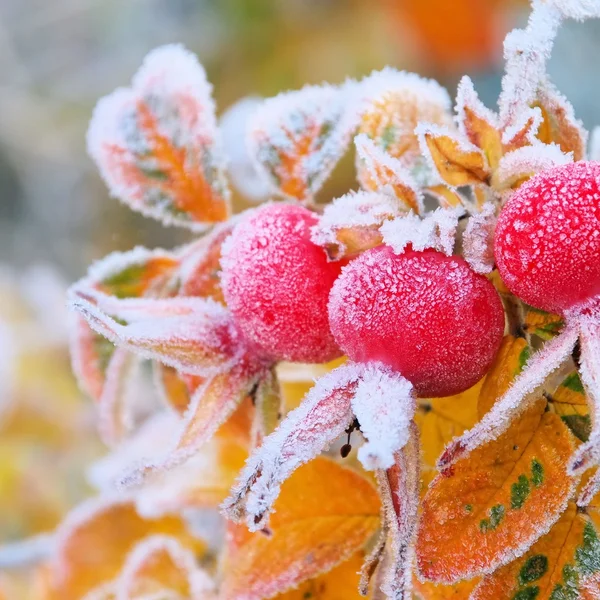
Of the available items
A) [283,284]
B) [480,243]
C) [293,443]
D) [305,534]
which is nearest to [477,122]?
[480,243]

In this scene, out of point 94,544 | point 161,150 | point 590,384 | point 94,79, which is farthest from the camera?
point 94,79

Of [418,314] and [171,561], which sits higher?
[418,314]

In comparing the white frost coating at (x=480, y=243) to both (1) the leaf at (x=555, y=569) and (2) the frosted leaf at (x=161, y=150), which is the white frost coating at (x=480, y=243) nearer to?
(1) the leaf at (x=555, y=569)

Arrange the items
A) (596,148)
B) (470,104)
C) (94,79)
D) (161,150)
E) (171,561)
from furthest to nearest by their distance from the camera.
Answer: (94,79)
(171,561)
(161,150)
(596,148)
(470,104)

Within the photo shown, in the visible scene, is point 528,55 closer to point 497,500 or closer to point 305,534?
point 497,500

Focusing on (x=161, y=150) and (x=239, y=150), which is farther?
(x=239, y=150)

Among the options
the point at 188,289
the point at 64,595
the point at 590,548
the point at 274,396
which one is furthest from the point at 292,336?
the point at 64,595

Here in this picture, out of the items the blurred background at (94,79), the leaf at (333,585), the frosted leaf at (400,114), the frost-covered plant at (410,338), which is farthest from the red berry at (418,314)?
the blurred background at (94,79)

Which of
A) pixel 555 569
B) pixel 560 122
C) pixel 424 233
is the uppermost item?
pixel 560 122
